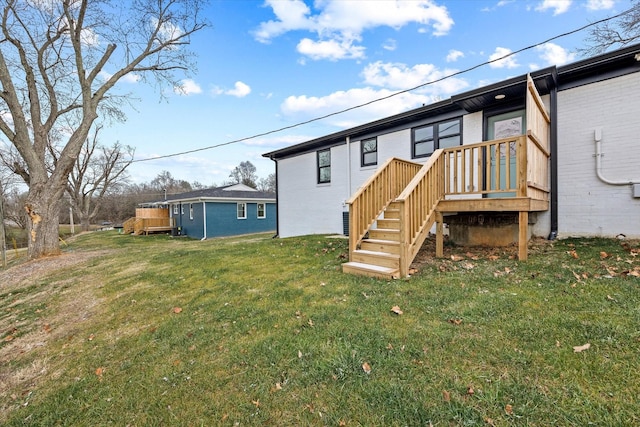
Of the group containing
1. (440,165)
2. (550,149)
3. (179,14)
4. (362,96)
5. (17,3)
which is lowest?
(440,165)

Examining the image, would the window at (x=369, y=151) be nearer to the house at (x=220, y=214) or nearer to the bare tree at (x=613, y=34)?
the bare tree at (x=613, y=34)

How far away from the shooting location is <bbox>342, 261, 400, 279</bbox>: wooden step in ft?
13.6

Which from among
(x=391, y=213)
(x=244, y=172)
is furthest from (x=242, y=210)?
(x=244, y=172)

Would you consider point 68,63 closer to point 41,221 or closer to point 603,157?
point 41,221

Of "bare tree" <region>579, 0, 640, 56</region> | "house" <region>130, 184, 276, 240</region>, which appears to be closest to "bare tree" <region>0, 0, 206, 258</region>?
"house" <region>130, 184, 276, 240</region>

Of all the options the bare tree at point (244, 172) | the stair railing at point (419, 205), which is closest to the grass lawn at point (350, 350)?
the stair railing at point (419, 205)

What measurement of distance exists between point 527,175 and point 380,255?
2.63 metres

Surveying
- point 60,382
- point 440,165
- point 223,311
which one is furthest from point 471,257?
point 60,382

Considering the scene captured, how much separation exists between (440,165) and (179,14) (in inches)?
474

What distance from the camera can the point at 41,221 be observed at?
9219 mm

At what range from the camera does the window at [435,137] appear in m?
7.48

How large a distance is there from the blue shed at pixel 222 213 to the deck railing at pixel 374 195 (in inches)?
616

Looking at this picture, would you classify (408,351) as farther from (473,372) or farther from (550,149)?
(550,149)

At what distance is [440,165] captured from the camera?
528 cm
